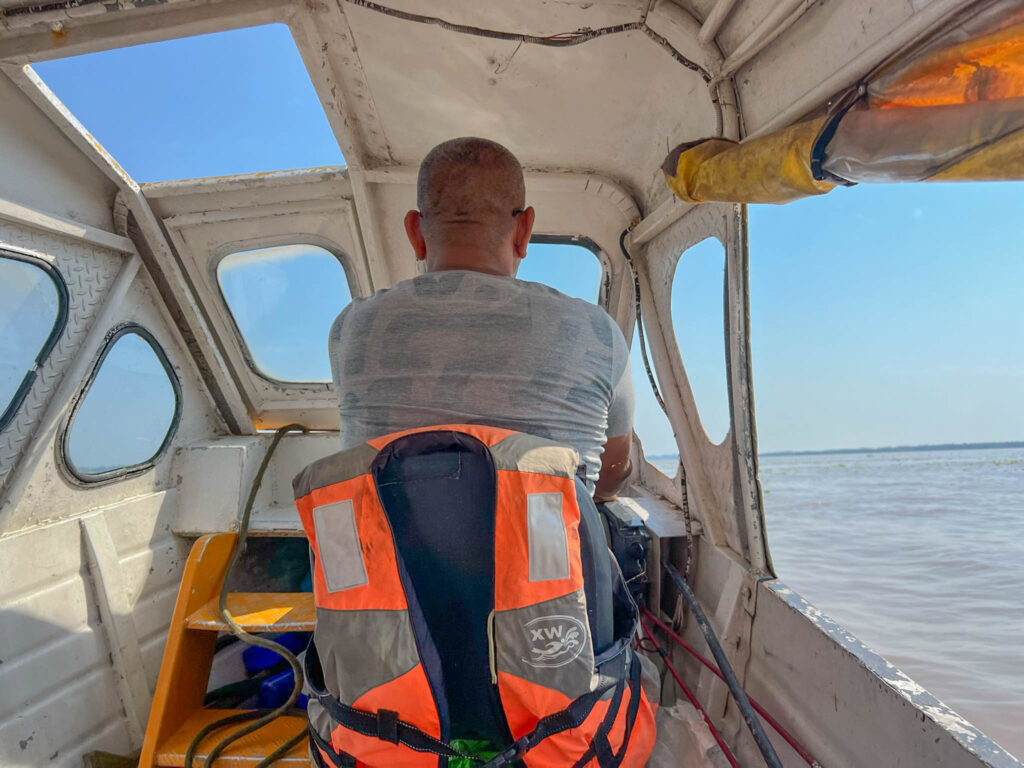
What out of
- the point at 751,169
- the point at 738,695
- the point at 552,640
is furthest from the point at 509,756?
the point at 751,169

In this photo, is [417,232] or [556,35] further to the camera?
[556,35]

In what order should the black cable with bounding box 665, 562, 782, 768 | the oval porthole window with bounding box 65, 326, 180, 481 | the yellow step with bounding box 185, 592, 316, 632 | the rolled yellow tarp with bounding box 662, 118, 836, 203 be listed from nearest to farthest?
the rolled yellow tarp with bounding box 662, 118, 836, 203 < the black cable with bounding box 665, 562, 782, 768 < the yellow step with bounding box 185, 592, 316, 632 < the oval porthole window with bounding box 65, 326, 180, 481

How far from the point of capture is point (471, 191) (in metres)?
1.45

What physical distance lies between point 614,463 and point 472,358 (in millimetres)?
885

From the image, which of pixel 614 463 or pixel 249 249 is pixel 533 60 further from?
pixel 249 249

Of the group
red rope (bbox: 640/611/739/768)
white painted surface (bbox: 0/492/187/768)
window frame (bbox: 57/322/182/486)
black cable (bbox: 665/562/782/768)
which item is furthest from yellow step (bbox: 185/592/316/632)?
black cable (bbox: 665/562/782/768)

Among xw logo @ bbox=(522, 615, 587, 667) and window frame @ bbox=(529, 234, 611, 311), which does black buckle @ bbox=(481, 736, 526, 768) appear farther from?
window frame @ bbox=(529, 234, 611, 311)

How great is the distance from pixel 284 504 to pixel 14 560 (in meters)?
1.56

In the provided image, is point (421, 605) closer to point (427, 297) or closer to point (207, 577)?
point (427, 297)

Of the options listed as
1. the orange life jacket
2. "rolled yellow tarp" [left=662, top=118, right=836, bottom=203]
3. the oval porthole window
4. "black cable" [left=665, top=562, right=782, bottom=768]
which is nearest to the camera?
the orange life jacket

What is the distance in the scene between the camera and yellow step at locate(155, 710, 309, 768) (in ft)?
7.03

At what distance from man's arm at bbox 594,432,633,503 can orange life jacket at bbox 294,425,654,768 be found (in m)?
0.71

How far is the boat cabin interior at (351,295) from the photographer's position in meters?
1.62

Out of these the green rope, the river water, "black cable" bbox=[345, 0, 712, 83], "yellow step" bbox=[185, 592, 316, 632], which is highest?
"black cable" bbox=[345, 0, 712, 83]
